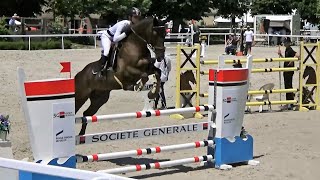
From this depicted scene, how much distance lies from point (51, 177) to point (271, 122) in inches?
395

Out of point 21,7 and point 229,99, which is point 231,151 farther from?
point 21,7

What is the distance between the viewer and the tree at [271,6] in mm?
68250

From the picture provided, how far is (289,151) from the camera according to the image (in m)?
9.62

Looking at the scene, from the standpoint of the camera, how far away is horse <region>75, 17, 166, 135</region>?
9.91 m

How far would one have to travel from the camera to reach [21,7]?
5059 centimetres

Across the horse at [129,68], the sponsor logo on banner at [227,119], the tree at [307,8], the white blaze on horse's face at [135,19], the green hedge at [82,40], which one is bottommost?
the sponsor logo on banner at [227,119]

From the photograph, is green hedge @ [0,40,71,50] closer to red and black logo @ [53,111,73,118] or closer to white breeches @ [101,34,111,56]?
white breeches @ [101,34,111,56]

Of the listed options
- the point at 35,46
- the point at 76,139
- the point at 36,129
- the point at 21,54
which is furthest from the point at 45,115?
the point at 35,46

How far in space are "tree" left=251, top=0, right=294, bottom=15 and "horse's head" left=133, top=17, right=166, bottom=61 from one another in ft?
197

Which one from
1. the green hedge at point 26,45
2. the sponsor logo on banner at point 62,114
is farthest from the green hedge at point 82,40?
the sponsor logo on banner at point 62,114

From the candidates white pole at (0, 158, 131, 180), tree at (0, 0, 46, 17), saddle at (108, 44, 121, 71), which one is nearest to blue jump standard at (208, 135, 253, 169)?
saddle at (108, 44, 121, 71)

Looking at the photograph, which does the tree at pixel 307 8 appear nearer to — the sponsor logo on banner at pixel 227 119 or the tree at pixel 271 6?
the tree at pixel 271 6

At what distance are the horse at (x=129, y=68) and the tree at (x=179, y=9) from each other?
4272 centimetres

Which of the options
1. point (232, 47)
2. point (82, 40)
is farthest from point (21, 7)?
point (232, 47)
